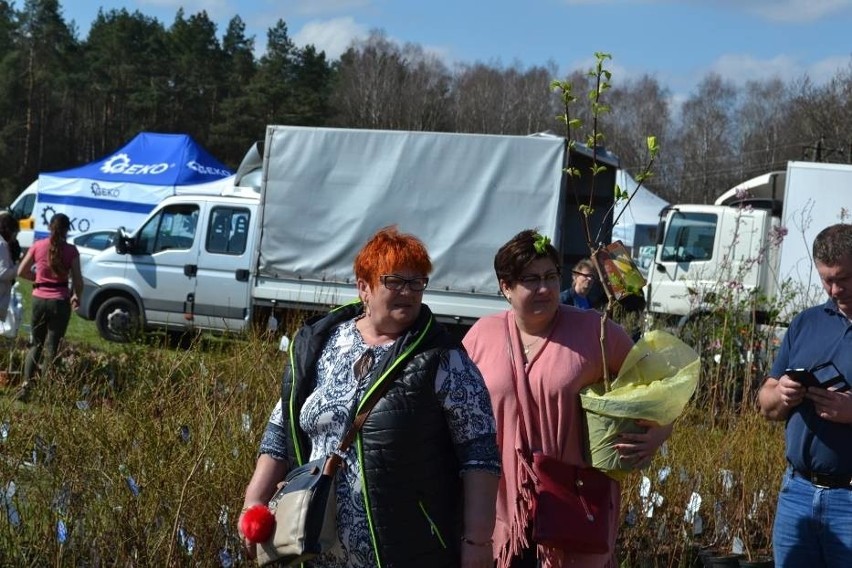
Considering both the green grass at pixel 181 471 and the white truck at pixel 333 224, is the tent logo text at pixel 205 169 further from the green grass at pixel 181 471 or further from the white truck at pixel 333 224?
the green grass at pixel 181 471

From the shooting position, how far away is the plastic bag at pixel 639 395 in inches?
125

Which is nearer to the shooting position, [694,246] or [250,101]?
[694,246]

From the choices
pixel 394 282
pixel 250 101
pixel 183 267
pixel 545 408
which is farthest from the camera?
pixel 250 101

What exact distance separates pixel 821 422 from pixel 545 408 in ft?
3.01

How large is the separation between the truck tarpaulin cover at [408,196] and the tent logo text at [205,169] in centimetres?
1070

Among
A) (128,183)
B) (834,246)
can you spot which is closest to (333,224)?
(834,246)

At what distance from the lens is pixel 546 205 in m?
12.0

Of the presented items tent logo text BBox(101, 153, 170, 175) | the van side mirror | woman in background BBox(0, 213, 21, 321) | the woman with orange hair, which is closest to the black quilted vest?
the woman with orange hair

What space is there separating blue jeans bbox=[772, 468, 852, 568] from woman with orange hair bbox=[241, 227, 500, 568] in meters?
1.24

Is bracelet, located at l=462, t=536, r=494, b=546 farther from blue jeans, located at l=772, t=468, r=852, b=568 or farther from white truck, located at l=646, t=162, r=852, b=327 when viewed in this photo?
white truck, located at l=646, t=162, r=852, b=327

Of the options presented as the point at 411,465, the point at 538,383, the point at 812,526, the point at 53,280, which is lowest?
the point at 812,526

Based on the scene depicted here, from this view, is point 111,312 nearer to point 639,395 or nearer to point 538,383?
point 538,383

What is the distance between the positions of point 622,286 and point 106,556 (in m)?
1.90

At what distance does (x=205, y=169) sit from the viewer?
2386 cm
